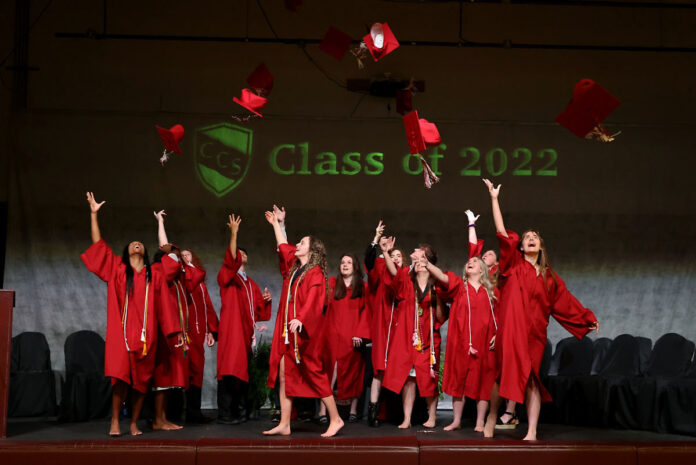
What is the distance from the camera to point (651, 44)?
29.5ft

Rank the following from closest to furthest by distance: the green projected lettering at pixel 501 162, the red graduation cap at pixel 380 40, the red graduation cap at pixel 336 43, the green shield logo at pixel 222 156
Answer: the red graduation cap at pixel 380 40 → the red graduation cap at pixel 336 43 → the green shield logo at pixel 222 156 → the green projected lettering at pixel 501 162

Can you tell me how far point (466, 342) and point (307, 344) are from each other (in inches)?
55.9

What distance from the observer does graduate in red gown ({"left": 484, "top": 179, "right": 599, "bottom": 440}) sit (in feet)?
18.3

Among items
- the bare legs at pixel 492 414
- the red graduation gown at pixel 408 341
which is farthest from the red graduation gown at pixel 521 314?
the red graduation gown at pixel 408 341

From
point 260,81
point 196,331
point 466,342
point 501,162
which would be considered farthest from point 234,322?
point 501,162

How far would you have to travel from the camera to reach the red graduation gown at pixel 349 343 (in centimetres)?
682

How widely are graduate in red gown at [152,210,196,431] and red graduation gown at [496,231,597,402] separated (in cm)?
246

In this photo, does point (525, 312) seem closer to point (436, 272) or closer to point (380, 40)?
point (436, 272)

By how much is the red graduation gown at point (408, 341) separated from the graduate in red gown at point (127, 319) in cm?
189

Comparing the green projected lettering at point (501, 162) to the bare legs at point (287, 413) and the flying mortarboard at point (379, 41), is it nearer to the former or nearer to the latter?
the flying mortarboard at point (379, 41)

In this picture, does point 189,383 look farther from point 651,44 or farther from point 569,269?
point 651,44

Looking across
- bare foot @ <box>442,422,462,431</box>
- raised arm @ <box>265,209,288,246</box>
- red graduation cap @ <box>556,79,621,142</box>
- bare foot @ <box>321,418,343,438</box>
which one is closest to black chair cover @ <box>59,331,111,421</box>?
raised arm @ <box>265,209,288,246</box>

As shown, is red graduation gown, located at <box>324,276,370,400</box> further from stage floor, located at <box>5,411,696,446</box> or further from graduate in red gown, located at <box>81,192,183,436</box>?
graduate in red gown, located at <box>81,192,183,436</box>

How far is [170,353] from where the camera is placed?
621 cm
